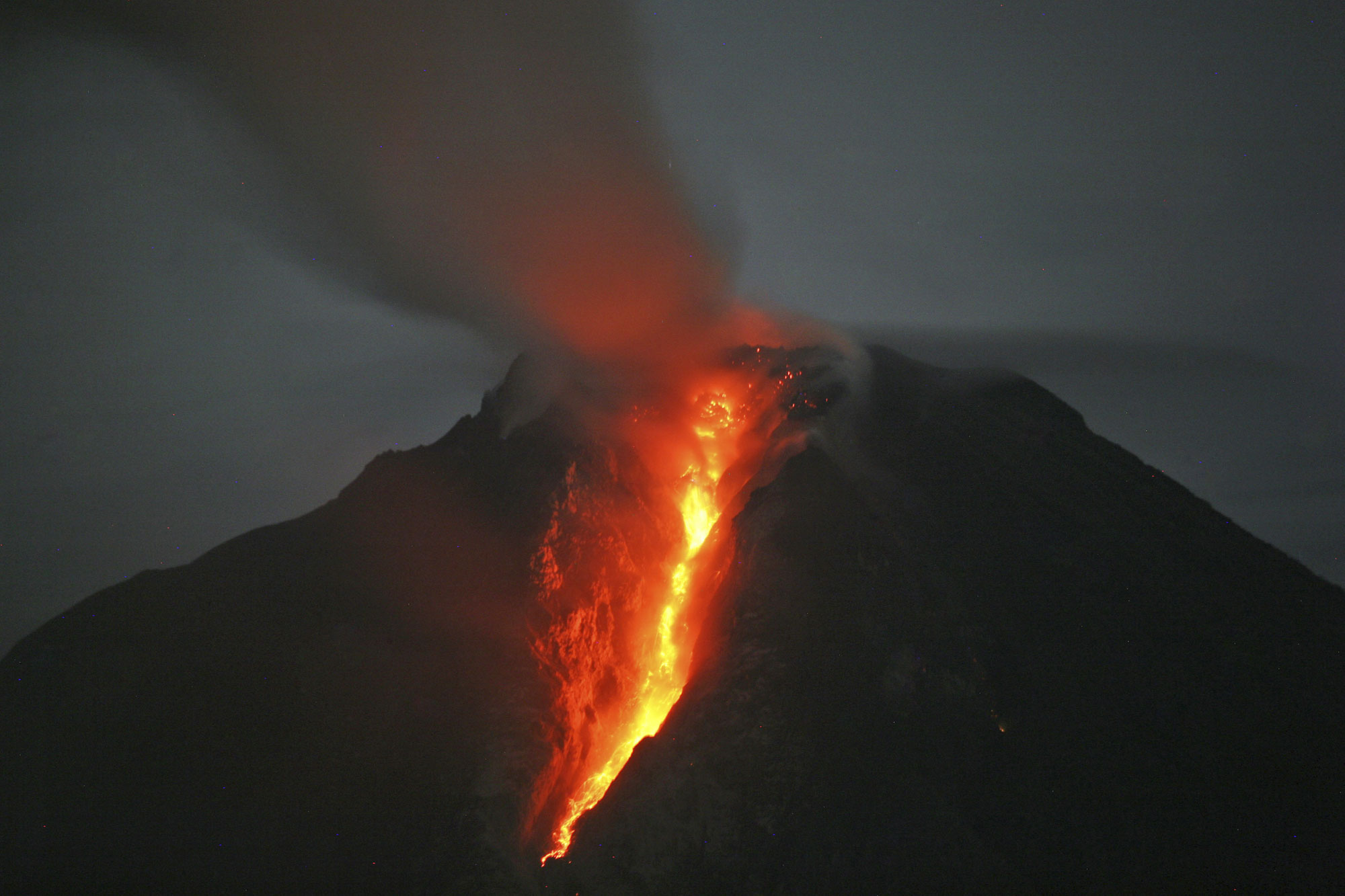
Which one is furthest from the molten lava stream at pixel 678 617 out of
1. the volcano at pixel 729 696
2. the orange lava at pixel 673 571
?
the volcano at pixel 729 696

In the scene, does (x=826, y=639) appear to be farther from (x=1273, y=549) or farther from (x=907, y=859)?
(x=1273, y=549)

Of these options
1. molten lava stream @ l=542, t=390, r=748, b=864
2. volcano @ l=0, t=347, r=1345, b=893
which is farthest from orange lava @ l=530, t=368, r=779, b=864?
volcano @ l=0, t=347, r=1345, b=893

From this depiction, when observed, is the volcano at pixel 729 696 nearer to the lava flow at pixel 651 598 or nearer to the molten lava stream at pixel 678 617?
the lava flow at pixel 651 598

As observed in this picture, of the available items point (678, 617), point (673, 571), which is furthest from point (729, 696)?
point (673, 571)

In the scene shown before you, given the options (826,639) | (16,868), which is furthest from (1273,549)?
(16,868)

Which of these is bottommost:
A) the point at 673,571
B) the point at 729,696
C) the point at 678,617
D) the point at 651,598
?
the point at 729,696

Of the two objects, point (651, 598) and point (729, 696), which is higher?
point (651, 598)

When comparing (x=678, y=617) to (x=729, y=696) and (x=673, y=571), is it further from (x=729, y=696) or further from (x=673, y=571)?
(x=729, y=696)
